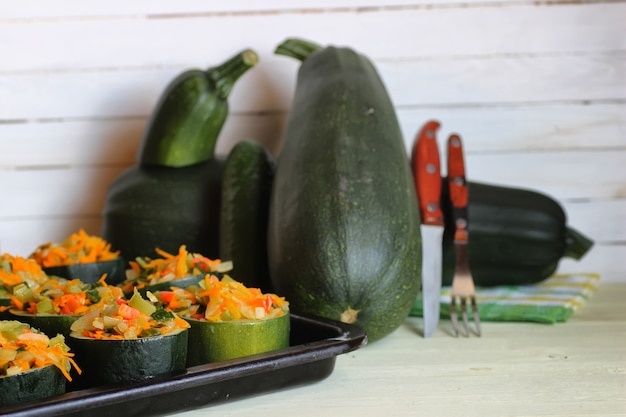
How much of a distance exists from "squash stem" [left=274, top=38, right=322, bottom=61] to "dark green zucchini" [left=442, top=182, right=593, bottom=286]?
0.47m

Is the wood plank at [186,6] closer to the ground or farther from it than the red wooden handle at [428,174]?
farther from it

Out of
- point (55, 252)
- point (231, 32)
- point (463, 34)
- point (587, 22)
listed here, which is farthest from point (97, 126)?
point (587, 22)

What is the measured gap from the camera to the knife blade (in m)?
1.50

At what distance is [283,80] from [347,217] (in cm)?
77

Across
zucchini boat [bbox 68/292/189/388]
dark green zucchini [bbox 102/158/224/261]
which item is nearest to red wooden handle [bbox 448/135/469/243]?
dark green zucchini [bbox 102/158/224/261]

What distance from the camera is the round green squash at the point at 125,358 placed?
3.15 feet

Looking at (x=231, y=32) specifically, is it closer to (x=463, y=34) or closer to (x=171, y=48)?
(x=171, y=48)

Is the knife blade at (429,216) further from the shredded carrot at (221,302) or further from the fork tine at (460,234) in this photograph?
the shredded carrot at (221,302)

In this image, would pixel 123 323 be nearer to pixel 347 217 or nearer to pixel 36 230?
pixel 347 217

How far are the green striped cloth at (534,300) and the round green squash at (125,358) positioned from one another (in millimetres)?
725

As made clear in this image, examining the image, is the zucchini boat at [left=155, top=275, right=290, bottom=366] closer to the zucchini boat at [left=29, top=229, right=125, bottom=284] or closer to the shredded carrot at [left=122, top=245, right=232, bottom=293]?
the shredded carrot at [left=122, top=245, right=232, bottom=293]

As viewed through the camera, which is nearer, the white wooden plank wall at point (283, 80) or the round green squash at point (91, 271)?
the round green squash at point (91, 271)

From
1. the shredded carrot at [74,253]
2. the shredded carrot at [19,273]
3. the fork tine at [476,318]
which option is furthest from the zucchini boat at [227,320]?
the fork tine at [476,318]

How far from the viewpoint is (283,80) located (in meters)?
2.03
